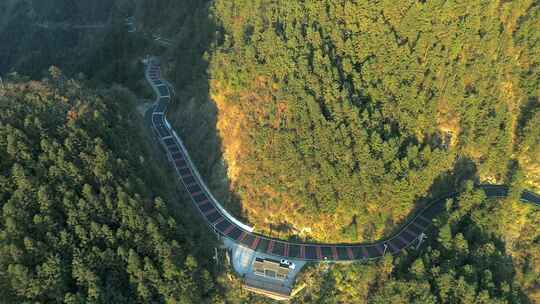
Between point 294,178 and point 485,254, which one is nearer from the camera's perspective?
point 485,254

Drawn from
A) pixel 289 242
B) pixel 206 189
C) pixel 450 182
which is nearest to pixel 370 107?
pixel 450 182

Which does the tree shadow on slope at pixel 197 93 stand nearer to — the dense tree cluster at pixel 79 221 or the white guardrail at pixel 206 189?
the white guardrail at pixel 206 189

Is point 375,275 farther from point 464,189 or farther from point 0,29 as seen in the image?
point 0,29

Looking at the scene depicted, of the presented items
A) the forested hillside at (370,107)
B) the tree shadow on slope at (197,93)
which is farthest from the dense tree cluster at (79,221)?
the forested hillside at (370,107)

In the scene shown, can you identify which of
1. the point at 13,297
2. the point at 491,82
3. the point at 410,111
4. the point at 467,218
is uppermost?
the point at 491,82

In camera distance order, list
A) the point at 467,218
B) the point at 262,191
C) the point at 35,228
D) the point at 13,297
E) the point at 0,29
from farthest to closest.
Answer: the point at 0,29, the point at 262,191, the point at 467,218, the point at 35,228, the point at 13,297

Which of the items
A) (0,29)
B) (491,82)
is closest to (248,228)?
(491,82)

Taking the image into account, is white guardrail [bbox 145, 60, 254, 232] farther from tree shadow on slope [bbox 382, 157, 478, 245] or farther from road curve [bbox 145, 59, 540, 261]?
tree shadow on slope [bbox 382, 157, 478, 245]
